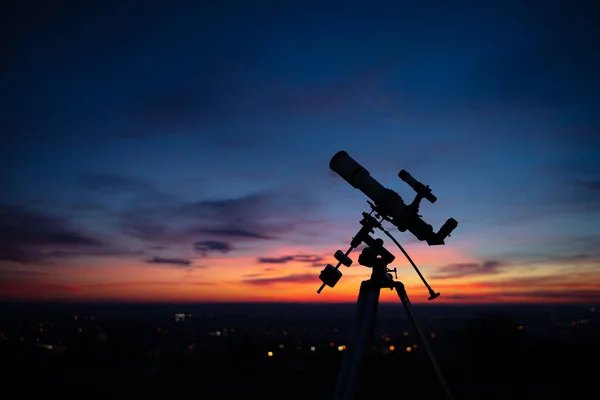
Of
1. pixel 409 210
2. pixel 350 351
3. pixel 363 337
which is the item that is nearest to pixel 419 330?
pixel 363 337

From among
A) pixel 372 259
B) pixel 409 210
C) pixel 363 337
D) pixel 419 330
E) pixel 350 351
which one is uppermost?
pixel 409 210

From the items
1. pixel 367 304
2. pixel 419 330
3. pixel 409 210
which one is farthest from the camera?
pixel 409 210

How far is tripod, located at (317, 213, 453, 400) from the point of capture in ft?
20.9

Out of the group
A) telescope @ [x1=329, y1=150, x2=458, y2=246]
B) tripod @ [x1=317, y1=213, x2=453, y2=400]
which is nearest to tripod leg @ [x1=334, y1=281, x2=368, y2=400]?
tripod @ [x1=317, y1=213, x2=453, y2=400]

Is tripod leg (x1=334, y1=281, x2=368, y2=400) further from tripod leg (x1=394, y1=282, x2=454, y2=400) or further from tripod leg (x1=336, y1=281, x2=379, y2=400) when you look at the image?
tripod leg (x1=394, y1=282, x2=454, y2=400)

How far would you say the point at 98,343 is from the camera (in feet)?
123

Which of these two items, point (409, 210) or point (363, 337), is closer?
point (363, 337)

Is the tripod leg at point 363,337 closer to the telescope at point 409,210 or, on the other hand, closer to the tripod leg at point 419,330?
the tripod leg at point 419,330

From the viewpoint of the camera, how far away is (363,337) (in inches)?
251

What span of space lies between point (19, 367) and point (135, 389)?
682cm

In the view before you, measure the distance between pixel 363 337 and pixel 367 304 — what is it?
48 cm

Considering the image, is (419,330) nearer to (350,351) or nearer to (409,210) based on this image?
(350,351)

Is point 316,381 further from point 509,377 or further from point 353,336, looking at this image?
point 353,336

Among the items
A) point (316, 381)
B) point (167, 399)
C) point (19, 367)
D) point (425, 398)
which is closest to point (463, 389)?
point (425, 398)
